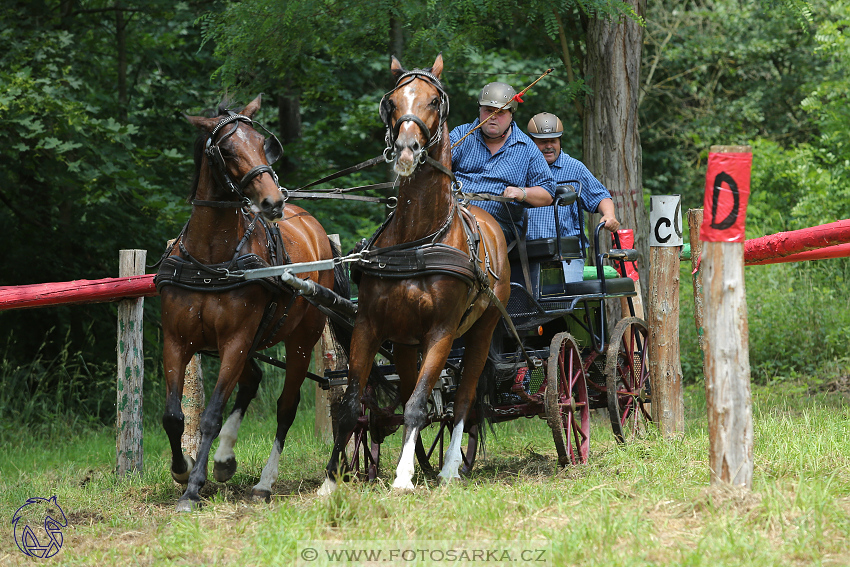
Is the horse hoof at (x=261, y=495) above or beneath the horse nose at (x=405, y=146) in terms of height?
beneath

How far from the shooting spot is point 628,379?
265 inches

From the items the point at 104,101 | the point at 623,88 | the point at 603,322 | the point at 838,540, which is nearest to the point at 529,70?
the point at 623,88

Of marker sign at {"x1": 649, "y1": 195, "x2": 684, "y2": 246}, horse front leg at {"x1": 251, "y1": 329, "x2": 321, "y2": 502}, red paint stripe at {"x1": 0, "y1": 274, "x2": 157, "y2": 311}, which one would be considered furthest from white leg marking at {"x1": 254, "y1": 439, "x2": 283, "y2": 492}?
marker sign at {"x1": 649, "y1": 195, "x2": 684, "y2": 246}

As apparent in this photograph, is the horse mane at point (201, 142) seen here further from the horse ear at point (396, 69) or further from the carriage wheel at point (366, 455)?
the carriage wheel at point (366, 455)

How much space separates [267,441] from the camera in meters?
7.69

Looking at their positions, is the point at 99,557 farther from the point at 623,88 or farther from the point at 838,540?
the point at 623,88

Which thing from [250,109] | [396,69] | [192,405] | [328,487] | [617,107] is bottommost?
[328,487]

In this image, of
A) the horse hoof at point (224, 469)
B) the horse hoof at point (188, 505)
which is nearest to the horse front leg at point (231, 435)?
the horse hoof at point (224, 469)

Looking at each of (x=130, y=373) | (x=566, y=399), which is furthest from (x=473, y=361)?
(x=130, y=373)

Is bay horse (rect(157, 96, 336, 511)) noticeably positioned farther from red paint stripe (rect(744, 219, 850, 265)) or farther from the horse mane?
red paint stripe (rect(744, 219, 850, 265))

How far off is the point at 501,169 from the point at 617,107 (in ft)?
8.63

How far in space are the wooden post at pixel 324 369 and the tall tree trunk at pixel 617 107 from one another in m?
2.73

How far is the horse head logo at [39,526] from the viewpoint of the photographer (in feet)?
13.7

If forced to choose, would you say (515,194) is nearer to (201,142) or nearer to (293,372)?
(293,372)
